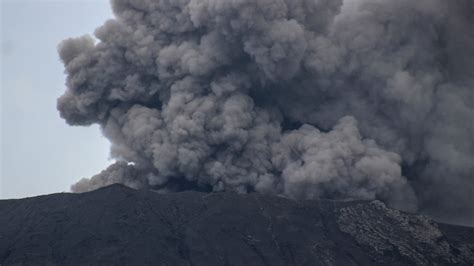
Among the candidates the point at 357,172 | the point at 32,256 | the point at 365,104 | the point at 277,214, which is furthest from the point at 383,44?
the point at 32,256

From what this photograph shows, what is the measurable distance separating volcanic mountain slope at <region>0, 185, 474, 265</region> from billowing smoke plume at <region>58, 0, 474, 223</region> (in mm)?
3415

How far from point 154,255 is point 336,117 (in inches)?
600

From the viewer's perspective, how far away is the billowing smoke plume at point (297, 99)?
6156cm

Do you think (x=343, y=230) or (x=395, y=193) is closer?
(x=343, y=230)

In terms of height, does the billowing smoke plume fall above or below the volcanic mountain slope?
above

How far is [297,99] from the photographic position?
64.6m

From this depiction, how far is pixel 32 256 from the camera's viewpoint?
5359cm

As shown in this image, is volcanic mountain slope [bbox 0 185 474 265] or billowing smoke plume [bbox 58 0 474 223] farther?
billowing smoke plume [bbox 58 0 474 223]

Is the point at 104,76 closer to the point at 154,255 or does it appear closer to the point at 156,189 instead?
the point at 156,189

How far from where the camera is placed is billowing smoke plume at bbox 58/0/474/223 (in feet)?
202

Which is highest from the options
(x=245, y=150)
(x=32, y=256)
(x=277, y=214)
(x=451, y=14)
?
(x=451, y=14)

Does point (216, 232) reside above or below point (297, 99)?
below

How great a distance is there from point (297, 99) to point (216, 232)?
12115 millimetres

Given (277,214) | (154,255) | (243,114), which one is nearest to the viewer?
(154,255)
